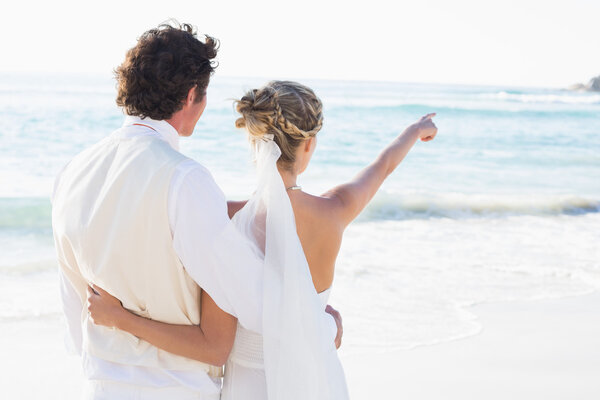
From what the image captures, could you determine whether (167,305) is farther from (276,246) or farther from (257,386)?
(257,386)

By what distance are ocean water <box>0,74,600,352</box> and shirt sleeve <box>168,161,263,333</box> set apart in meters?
0.94

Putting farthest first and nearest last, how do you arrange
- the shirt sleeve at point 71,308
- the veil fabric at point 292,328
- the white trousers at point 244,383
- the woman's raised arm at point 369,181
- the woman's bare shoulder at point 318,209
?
the woman's raised arm at point 369,181 → the woman's bare shoulder at point 318,209 → the white trousers at point 244,383 → the shirt sleeve at point 71,308 → the veil fabric at point 292,328

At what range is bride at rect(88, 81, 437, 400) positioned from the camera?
5.58 feet

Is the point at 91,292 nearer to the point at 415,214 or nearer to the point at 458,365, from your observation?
the point at 458,365

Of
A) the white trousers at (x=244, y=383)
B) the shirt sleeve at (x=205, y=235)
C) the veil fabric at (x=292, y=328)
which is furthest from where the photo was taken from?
the white trousers at (x=244, y=383)

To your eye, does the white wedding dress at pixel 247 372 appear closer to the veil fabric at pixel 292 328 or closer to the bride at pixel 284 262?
the bride at pixel 284 262

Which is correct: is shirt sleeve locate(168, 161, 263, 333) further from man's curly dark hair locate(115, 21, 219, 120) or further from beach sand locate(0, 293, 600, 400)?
beach sand locate(0, 293, 600, 400)

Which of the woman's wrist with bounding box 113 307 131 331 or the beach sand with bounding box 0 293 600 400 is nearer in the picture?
the woman's wrist with bounding box 113 307 131 331

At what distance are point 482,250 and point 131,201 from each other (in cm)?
665

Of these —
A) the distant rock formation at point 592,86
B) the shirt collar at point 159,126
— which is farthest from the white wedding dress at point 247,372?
the distant rock formation at point 592,86

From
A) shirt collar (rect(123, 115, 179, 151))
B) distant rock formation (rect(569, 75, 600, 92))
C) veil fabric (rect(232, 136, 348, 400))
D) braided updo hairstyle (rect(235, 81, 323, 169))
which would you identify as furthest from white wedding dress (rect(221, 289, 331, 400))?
distant rock formation (rect(569, 75, 600, 92))

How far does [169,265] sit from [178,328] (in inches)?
6.8

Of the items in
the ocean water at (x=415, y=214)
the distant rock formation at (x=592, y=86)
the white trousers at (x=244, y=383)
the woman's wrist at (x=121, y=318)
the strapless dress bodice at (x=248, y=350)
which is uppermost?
the distant rock formation at (x=592, y=86)

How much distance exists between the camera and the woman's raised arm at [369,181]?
2262 mm
